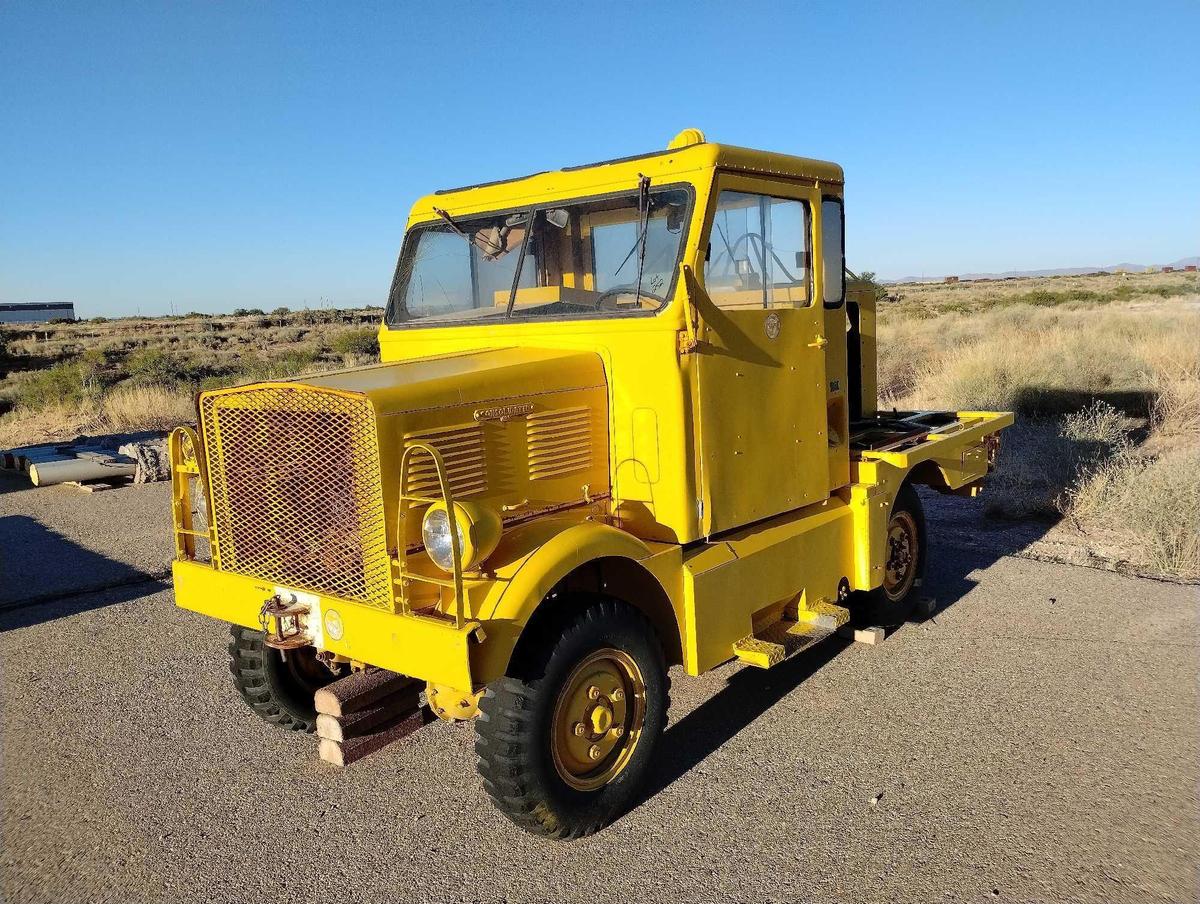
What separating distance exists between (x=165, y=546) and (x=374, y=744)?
560 centimetres

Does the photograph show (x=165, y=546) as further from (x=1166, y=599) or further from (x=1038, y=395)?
(x=1038, y=395)

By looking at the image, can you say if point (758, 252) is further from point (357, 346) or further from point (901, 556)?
point (357, 346)

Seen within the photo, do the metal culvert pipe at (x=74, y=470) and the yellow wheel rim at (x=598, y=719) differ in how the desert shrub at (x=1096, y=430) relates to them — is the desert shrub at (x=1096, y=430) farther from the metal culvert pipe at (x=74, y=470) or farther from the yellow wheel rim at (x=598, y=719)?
the metal culvert pipe at (x=74, y=470)

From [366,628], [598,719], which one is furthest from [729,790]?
[366,628]

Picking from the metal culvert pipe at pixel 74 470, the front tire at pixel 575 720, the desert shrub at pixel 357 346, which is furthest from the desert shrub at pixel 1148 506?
the desert shrub at pixel 357 346

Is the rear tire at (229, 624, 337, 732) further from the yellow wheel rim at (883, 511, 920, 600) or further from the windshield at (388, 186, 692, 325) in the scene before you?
the yellow wheel rim at (883, 511, 920, 600)

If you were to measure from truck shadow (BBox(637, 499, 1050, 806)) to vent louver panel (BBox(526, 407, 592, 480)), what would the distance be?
1.39 meters

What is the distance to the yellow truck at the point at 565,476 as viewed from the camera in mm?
3303

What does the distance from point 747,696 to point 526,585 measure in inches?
84.5

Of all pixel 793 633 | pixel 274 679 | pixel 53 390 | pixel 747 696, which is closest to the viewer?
pixel 274 679

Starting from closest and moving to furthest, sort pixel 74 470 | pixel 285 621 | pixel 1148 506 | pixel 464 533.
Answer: pixel 464 533, pixel 285 621, pixel 1148 506, pixel 74 470

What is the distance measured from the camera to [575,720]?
3576 millimetres

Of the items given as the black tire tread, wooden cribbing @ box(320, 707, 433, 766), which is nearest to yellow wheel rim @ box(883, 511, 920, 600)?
wooden cribbing @ box(320, 707, 433, 766)

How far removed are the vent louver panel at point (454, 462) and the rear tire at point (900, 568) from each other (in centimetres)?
295
